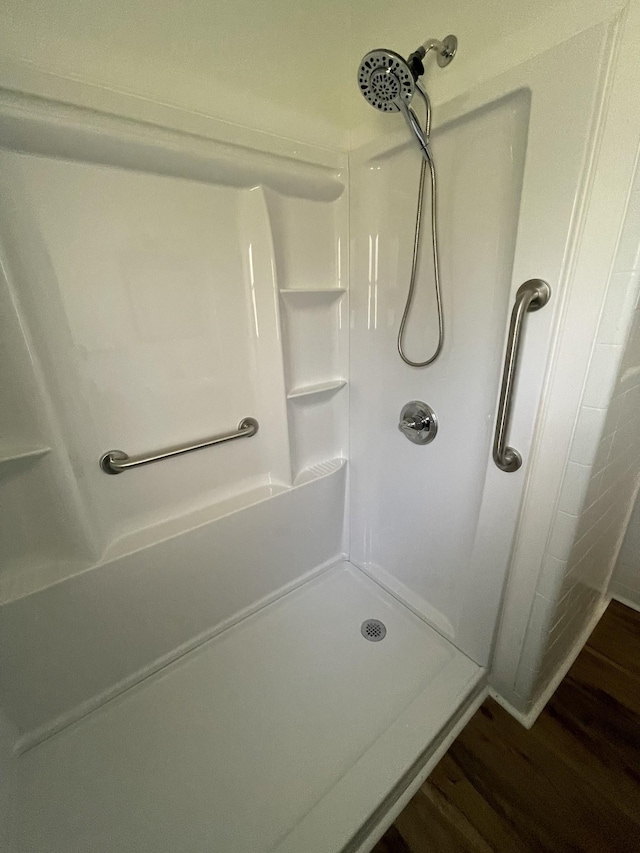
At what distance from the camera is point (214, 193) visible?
40.9 inches

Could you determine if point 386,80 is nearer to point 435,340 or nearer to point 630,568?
point 435,340

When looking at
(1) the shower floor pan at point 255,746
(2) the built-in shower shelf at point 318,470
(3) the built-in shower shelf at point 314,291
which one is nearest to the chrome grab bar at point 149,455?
(2) the built-in shower shelf at point 318,470

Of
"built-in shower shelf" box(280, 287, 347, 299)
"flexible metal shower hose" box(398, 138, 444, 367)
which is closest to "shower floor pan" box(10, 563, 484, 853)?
"flexible metal shower hose" box(398, 138, 444, 367)

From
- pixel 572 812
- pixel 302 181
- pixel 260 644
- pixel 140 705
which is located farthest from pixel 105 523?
pixel 572 812

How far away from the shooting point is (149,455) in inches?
43.1

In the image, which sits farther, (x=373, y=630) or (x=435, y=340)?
(x=373, y=630)

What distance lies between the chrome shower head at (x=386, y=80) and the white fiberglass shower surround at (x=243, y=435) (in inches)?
5.2

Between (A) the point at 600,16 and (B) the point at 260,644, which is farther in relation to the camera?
(B) the point at 260,644

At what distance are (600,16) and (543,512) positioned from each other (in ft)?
3.39

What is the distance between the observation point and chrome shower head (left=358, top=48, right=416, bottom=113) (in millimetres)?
778

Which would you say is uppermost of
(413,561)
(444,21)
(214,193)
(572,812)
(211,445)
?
(444,21)

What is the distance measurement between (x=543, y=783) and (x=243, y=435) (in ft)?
4.59

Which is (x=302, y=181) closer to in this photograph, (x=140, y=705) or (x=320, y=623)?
(x=320, y=623)

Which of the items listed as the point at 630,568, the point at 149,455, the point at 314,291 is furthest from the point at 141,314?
the point at 630,568
